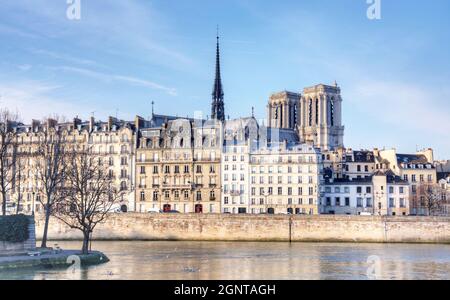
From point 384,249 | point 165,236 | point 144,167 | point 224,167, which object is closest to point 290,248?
point 384,249

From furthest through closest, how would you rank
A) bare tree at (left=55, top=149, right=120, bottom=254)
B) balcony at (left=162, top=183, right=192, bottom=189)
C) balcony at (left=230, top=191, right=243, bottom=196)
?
1. balcony at (left=162, top=183, right=192, bottom=189)
2. balcony at (left=230, top=191, right=243, bottom=196)
3. bare tree at (left=55, top=149, right=120, bottom=254)

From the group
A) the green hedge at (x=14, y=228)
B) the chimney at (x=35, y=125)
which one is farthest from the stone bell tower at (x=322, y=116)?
the green hedge at (x=14, y=228)

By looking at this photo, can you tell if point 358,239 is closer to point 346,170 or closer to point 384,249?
point 384,249

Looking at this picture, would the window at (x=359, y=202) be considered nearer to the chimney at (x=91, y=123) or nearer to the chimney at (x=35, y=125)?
the chimney at (x=91, y=123)

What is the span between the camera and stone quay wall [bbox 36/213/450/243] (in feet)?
187

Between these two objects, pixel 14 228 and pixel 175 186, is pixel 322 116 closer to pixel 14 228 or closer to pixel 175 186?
pixel 175 186

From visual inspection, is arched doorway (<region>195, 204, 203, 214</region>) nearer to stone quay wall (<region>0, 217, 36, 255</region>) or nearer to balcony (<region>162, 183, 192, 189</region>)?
balcony (<region>162, 183, 192, 189</region>)

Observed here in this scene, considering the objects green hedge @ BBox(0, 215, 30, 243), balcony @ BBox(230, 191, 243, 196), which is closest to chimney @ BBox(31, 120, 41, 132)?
balcony @ BBox(230, 191, 243, 196)

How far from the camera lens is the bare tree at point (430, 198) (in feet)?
232

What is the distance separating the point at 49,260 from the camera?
3566 centimetres

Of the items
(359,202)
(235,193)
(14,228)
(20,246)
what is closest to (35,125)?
(235,193)

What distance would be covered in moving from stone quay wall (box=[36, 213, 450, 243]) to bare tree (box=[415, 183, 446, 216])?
1357cm

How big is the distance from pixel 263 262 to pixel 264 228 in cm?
1894
